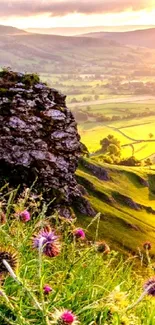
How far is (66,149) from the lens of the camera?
125 feet

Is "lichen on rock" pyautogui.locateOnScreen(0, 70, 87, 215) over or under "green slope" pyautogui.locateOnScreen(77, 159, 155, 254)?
over

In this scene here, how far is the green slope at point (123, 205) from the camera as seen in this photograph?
82625mm

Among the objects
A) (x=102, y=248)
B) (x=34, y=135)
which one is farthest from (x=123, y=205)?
(x=102, y=248)

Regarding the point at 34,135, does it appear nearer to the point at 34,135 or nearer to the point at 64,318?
the point at 34,135

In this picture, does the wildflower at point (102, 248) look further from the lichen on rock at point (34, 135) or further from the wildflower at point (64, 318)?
the lichen on rock at point (34, 135)

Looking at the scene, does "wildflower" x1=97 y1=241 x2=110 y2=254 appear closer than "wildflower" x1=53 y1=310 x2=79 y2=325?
No

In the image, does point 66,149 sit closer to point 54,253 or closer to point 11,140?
point 11,140

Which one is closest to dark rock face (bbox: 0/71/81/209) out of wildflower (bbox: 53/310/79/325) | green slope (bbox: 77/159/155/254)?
wildflower (bbox: 53/310/79/325)

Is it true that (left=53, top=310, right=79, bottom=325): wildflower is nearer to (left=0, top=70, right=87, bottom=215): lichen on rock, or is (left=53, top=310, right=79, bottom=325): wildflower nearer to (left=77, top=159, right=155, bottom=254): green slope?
(left=0, top=70, right=87, bottom=215): lichen on rock

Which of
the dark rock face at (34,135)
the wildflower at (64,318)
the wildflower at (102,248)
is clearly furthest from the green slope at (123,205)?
the wildflower at (64,318)

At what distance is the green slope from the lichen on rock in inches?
1191

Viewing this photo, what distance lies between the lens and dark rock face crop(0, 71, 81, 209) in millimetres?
34406

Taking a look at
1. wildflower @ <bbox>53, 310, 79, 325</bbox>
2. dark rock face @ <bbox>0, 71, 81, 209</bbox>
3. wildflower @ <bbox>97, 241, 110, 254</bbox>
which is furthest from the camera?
dark rock face @ <bbox>0, 71, 81, 209</bbox>

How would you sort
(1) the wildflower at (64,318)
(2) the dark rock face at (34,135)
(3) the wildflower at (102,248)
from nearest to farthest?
(1) the wildflower at (64,318), (3) the wildflower at (102,248), (2) the dark rock face at (34,135)
